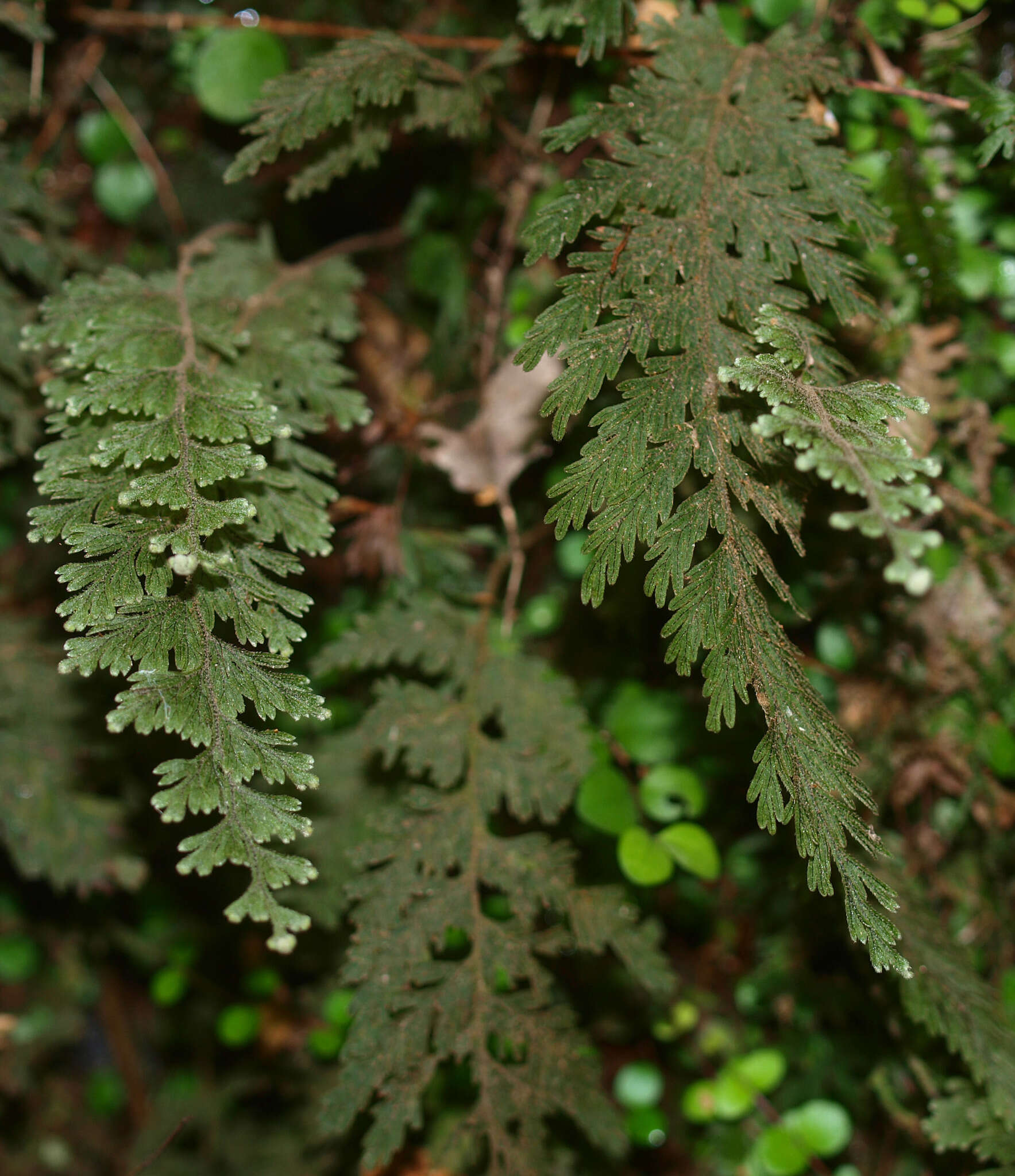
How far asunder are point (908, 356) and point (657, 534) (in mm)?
1044

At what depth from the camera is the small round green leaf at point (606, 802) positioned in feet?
5.31

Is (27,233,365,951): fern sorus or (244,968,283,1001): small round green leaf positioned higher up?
(27,233,365,951): fern sorus

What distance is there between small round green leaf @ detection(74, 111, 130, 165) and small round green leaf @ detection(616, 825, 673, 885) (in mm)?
2297

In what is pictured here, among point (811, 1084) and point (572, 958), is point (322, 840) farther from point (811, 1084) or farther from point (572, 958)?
point (811, 1084)

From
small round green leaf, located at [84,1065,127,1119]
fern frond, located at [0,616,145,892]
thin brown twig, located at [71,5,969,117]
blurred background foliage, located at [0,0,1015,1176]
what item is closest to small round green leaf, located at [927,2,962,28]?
blurred background foliage, located at [0,0,1015,1176]

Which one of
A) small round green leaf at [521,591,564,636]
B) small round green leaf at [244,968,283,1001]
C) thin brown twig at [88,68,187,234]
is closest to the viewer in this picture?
small round green leaf at [521,591,564,636]

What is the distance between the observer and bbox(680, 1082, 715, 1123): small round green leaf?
1.97 m

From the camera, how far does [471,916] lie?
1.47m

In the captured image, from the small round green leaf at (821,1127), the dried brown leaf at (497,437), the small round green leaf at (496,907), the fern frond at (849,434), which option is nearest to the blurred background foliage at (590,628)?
the small round green leaf at (821,1127)

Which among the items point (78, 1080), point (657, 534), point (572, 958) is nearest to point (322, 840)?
point (572, 958)

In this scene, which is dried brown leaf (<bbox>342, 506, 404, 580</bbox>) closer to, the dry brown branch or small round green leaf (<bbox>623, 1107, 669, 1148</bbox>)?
the dry brown branch

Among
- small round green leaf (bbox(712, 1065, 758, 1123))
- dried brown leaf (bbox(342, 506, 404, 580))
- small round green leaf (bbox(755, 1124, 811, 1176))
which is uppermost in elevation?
dried brown leaf (bbox(342, 506, 404, 580))

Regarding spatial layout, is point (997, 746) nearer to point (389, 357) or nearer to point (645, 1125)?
point (645, 1125)

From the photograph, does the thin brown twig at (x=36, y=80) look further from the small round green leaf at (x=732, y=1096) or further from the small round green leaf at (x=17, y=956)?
the small round green leaf at (x=732, y=1096)
